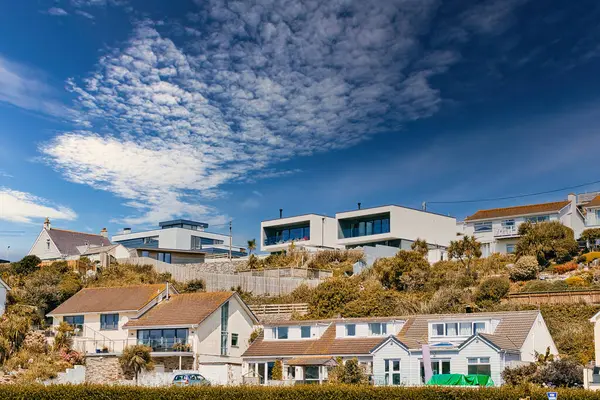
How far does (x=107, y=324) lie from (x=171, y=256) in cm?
3052

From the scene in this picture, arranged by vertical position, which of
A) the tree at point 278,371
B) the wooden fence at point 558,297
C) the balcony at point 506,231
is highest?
the balcony at point 506,231

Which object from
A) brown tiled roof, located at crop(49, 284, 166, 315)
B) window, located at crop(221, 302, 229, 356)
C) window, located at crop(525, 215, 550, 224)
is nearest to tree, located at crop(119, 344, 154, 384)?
brown tiled roof, located at crop(49, 284, 166, 315)

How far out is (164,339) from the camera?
5356 cm

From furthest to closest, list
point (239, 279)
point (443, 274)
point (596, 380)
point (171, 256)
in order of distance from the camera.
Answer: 1. point (171, 256)
2. point (239, 279)
3. point (443, 274)
4. point (596, 380)

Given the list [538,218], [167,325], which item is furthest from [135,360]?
[538,218]

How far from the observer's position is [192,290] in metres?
69.1

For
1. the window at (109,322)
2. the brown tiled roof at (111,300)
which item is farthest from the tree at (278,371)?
the window at (109,322)

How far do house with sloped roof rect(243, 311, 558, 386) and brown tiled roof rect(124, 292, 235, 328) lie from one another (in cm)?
542

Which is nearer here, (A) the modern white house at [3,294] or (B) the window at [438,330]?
(B) the window at [438,330]

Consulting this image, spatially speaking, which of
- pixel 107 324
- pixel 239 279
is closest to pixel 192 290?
pixel 239 279

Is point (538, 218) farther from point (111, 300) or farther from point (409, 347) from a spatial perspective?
point (111, 300)

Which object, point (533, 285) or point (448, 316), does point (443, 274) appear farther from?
point (448, 316)

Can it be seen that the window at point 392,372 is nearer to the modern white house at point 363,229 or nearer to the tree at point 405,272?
the tree at point 405,272

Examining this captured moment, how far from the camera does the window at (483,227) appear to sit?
83.4m
